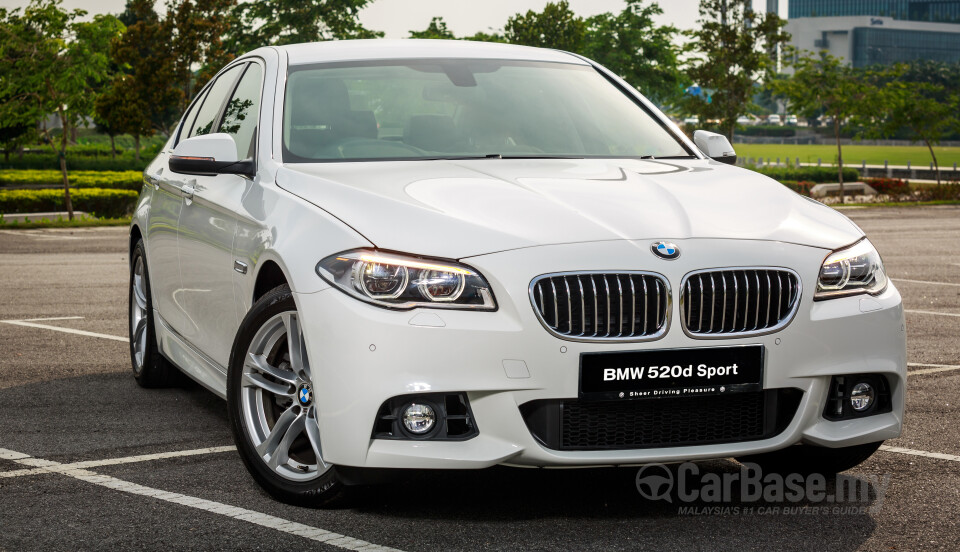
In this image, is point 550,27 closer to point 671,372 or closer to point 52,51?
point 52,51

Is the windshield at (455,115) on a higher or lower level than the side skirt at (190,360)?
higher

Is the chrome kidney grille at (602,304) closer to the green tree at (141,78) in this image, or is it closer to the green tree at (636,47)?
the green tree at (141,78)

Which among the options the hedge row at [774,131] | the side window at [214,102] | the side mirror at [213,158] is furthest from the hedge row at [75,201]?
the hedge row at [774,131]

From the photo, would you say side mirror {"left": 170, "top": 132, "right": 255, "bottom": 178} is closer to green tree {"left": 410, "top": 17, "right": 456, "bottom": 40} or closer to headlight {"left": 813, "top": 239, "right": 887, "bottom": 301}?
headlight {"left": 813, "top": 239, "right": 887, "bottom": 301}

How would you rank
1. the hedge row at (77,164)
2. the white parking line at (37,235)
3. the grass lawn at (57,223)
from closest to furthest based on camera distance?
the white parking line at (37,235) < the grass lawn at (57,223) < the hedge row at (77,164)

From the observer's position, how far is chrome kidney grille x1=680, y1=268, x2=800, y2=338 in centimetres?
407

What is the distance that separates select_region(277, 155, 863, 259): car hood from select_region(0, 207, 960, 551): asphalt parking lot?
869mm

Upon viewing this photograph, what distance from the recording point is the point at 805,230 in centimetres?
445

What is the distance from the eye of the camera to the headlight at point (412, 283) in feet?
13.1

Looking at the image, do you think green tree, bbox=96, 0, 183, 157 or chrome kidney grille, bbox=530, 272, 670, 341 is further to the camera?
green tree, bbox=96, 0, 183, 157

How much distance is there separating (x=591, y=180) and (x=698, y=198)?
0.42m

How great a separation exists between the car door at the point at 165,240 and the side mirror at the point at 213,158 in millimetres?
802

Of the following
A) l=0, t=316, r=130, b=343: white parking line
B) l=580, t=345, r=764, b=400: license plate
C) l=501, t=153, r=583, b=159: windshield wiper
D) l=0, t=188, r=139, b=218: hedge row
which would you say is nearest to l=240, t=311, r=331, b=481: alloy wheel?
l=580, t=345, r=764, b=400: license plate
